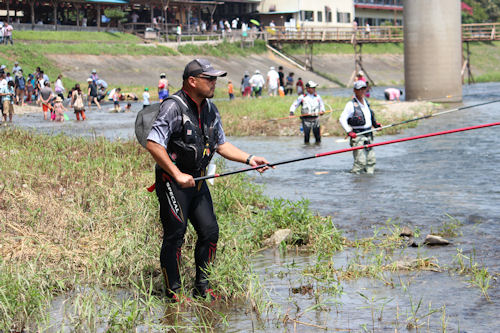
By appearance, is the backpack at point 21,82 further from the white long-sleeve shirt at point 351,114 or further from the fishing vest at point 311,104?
the white long-sleeve shirt at point 351,114

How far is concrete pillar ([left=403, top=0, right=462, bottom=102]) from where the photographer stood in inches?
1298

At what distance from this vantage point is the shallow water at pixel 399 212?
18.6 ft

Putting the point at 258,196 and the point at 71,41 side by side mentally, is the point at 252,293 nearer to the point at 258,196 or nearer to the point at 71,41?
the point at 258,196

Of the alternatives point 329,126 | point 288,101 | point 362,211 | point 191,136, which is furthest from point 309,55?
point 191,136

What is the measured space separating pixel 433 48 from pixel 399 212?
81.6ft

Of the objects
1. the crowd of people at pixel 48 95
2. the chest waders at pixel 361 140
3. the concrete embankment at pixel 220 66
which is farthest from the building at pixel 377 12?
the chest waders at pixel 361 140

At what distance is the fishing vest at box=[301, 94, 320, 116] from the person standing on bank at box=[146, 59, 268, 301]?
11531 millimetres

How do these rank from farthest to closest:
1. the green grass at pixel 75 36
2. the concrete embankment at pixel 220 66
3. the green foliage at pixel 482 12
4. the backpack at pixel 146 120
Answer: the green foliage at pixel 482 12 → the green grass at pixel 75 36 → the concrete embankment at pixel 220 66 → the backpack at pixel 146 120

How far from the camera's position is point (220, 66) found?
52000mm

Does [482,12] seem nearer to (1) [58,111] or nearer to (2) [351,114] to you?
(1) [58,111]

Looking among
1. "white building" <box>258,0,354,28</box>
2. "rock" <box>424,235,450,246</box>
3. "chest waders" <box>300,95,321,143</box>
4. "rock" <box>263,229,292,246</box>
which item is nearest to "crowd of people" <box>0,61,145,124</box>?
"chest waders" <box>300,95,321,143</box>

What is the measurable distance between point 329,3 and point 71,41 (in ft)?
110

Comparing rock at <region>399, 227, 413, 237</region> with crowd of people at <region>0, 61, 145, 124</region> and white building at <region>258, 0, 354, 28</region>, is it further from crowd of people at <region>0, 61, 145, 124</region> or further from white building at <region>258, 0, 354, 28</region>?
white building at <region>258, 0, 354, 28</region>

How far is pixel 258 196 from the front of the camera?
10148 millimetres
